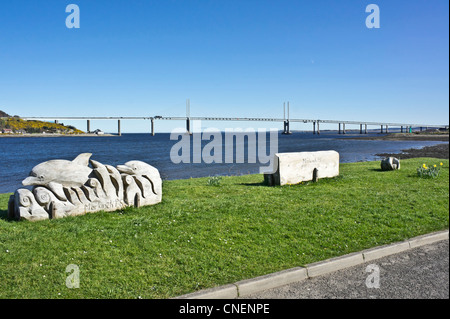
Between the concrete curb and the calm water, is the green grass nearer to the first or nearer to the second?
the concrete curb

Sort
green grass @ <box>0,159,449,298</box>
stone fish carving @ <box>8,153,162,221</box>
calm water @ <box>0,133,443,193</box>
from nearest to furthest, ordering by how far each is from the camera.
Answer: green grass @ <box>0,159,449,298</box>, stone fish carving @ <box>8,153,162,221</box>, calm water @ <box>0,133,443,193</box>

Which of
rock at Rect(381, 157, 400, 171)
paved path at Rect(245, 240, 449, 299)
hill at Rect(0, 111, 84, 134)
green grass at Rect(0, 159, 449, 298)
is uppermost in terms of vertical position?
hill at Rect(0, 111, 84, 134)

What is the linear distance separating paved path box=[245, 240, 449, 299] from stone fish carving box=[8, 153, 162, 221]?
5420mm

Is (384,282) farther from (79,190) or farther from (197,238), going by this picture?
(79,190)

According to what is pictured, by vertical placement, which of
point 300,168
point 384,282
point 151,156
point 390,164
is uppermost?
point 300,168

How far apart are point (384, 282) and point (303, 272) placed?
125 cm

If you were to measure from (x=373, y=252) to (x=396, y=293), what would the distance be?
1.46 meters

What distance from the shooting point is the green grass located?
202 inches

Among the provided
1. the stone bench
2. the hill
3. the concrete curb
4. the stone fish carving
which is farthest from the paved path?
the hill

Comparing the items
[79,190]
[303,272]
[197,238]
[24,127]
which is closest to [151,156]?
[79,190]

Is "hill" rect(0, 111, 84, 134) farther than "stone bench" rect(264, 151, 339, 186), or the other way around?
"hill" rect(0, 111, 84, 134)

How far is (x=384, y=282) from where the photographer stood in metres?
5.25
